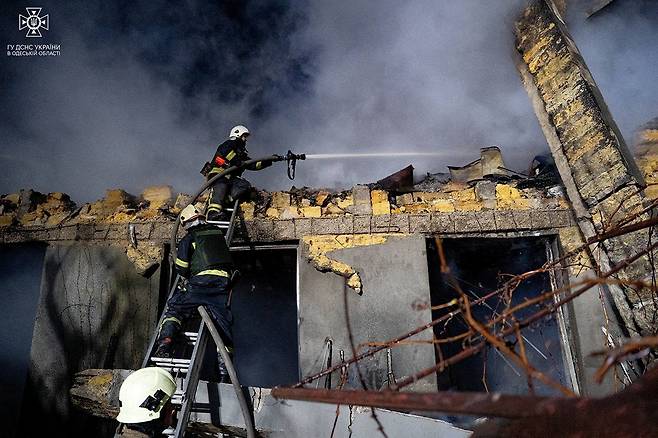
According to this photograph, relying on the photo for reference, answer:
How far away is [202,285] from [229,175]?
2.00m

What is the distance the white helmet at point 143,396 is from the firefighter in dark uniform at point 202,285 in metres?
0.61

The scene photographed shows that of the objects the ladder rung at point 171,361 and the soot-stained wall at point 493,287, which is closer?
the ladder rung at point 171,361

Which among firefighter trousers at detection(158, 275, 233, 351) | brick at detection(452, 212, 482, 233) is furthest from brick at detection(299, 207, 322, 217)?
brick at detection(452, 212, 482, 233)

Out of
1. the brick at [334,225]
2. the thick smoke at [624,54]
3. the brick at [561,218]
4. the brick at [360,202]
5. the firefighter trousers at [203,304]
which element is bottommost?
the firefighter trousers at [203,304]

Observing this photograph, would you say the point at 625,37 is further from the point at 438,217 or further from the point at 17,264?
the point at 17,264

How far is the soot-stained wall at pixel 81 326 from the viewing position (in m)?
5.50

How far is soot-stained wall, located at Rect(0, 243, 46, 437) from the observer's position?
659 cm

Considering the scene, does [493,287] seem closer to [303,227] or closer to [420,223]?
[420,223]

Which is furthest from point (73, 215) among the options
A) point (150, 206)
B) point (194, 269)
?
point (194, 269)

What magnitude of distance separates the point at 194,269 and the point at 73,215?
3.02 m

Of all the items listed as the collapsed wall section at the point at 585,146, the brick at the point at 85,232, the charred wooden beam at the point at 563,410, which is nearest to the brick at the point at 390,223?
the collapsed wall section at the point at 585,146

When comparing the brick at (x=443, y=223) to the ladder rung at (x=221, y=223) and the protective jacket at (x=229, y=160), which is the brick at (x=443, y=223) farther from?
the ladder rung at (x=221, y=223)

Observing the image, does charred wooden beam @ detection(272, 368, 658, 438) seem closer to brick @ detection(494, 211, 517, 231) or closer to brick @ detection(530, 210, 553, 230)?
brick @ detection(494, 211, 517, 231)

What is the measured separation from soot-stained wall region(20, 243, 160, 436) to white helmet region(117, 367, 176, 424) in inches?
87.4
